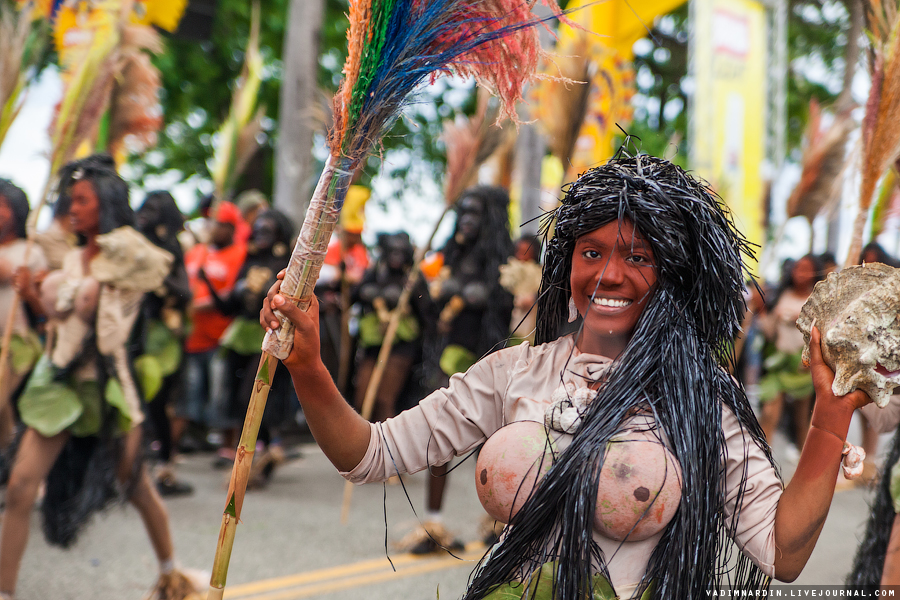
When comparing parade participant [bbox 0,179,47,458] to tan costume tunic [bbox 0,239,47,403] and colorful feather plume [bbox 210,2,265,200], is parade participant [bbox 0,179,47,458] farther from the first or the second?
colorful feather plume [bbox 210,2,265,200]

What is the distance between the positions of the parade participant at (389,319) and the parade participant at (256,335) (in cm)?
73

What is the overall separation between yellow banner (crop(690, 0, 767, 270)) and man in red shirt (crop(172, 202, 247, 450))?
5.93 m

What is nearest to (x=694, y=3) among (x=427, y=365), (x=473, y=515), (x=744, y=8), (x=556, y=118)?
(x=744, y=8)

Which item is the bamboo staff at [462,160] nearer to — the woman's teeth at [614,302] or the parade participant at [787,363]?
the parade participant at [787,363]

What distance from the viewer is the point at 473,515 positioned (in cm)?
592

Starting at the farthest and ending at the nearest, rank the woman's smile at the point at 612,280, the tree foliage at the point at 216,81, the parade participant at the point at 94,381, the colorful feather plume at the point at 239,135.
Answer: the tree foliage at the point at 216,81, the colorful feather plume at the point at 239,135, the parade participant at the point at 94,381, the woman's smile at the point at 612,280

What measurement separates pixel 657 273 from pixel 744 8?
1004 centimetres

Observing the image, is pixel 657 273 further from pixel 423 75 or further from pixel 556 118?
pixel 556 118

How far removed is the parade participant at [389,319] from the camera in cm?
645

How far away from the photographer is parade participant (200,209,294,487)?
A: 21.0 feet

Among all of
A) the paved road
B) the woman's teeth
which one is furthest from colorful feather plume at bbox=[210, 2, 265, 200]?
the woman's teeth

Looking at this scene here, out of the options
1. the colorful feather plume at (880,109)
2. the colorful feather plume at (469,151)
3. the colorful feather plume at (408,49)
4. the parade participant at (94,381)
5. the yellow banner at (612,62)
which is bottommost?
the parade participant at (94,381)

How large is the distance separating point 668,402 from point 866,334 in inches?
16.6

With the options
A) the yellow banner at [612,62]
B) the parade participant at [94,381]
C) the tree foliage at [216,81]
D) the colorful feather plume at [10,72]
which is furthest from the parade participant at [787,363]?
the tree foliage at [216,81]
